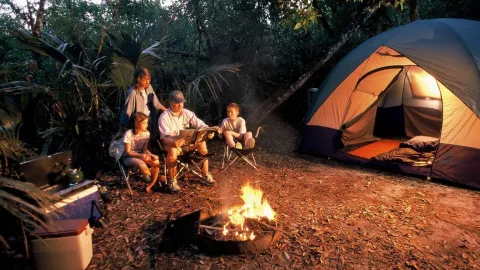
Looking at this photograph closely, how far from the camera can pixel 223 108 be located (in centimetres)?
778

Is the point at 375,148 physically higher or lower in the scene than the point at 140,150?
lower

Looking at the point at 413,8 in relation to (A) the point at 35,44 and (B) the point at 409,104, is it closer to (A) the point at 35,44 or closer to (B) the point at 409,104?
(B) the point at 409,104

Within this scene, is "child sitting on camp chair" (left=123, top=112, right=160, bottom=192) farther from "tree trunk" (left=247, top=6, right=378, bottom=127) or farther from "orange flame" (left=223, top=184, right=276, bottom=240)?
"tree trunk" (left=247, top=6, right=378, bottom=127)

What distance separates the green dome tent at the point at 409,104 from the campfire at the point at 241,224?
2.90m

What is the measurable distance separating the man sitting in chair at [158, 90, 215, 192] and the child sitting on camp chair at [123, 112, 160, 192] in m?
0.20

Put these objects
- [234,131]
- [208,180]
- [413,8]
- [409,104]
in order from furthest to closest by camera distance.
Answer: [413,8], [409,104], [234,131], [208,180]

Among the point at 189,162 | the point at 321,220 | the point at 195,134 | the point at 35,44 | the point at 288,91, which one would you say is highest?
the point at 35,44

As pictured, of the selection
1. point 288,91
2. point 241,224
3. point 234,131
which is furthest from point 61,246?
point 288,91

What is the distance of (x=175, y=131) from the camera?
459 cm

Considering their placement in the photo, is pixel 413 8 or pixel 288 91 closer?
pixel 288 91

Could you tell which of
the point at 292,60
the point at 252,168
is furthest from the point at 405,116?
the point at 252,168

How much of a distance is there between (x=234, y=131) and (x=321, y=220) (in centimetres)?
215

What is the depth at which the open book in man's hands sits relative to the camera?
427 cm

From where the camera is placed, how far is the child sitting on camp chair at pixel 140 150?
13.8ft
